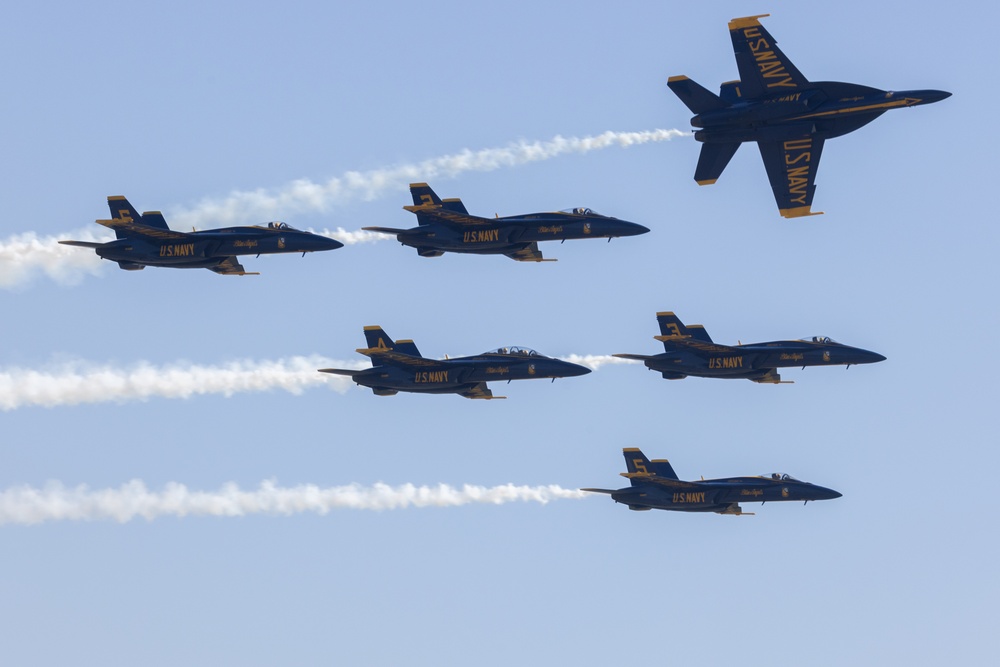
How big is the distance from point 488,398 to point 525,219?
33.6ft

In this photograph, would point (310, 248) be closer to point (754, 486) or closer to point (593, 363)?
point (593, 363)

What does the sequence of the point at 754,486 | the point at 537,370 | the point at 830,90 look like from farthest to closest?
the point at 754,486 < the point at 537,370 < the point at 830,90

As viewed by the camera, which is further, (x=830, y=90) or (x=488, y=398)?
(x=488, y=398)

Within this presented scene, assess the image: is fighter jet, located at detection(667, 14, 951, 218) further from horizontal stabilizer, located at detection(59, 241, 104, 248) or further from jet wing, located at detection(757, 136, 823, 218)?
horizontal stabilizer, located at detection(59, 241, 104, 248)

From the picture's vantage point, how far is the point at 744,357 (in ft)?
387

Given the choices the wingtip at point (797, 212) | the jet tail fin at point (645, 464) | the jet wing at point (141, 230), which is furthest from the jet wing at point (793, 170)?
the jet wing at point (141, 230)

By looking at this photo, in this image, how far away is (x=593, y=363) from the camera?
120125 millimetres

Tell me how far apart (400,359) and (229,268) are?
1036 cm

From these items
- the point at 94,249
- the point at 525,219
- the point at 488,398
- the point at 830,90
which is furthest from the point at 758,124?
the point at 94,249

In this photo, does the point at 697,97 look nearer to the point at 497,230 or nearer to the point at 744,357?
the point at 497,230

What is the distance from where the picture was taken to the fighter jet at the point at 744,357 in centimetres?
11756

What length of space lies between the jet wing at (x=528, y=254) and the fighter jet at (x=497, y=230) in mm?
402

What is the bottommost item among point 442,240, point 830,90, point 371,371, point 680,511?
point 680,511

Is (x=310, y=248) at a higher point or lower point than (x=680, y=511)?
higher
